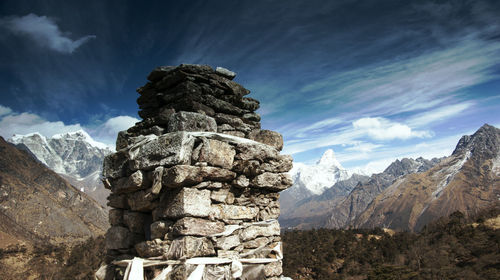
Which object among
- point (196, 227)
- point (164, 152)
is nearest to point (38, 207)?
point (164, 152)

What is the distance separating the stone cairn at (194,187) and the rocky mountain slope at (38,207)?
7696 cm

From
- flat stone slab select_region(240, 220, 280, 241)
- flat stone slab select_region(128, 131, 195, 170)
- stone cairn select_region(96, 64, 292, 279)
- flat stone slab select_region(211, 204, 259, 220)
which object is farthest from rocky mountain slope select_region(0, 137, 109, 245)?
flat stone slab select_region(240, 220, 280, 241)

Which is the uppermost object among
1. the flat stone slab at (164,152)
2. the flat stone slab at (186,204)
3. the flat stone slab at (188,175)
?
the flat stone slab at (164,152)

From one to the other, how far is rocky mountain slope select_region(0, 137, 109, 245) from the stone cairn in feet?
252

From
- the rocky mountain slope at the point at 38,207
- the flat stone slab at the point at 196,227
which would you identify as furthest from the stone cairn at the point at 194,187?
the rocky mountain slope at the point at 38,207

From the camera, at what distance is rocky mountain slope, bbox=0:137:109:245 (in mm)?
79250

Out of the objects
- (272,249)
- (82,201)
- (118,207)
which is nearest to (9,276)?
(118,207)

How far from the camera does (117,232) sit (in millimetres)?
5598

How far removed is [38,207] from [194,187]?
113 metres

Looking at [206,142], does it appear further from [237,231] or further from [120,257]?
[120,257]

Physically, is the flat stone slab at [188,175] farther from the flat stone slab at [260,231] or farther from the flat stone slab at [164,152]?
the flat stone slab at [260,231]

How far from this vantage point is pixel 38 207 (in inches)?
3652

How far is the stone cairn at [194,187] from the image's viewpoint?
179 inches

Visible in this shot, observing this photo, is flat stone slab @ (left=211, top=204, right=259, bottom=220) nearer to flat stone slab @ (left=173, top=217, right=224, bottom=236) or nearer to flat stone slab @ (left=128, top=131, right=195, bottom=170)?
flat stone slab @ (left=173, top=217, right=224, bottom=236)
